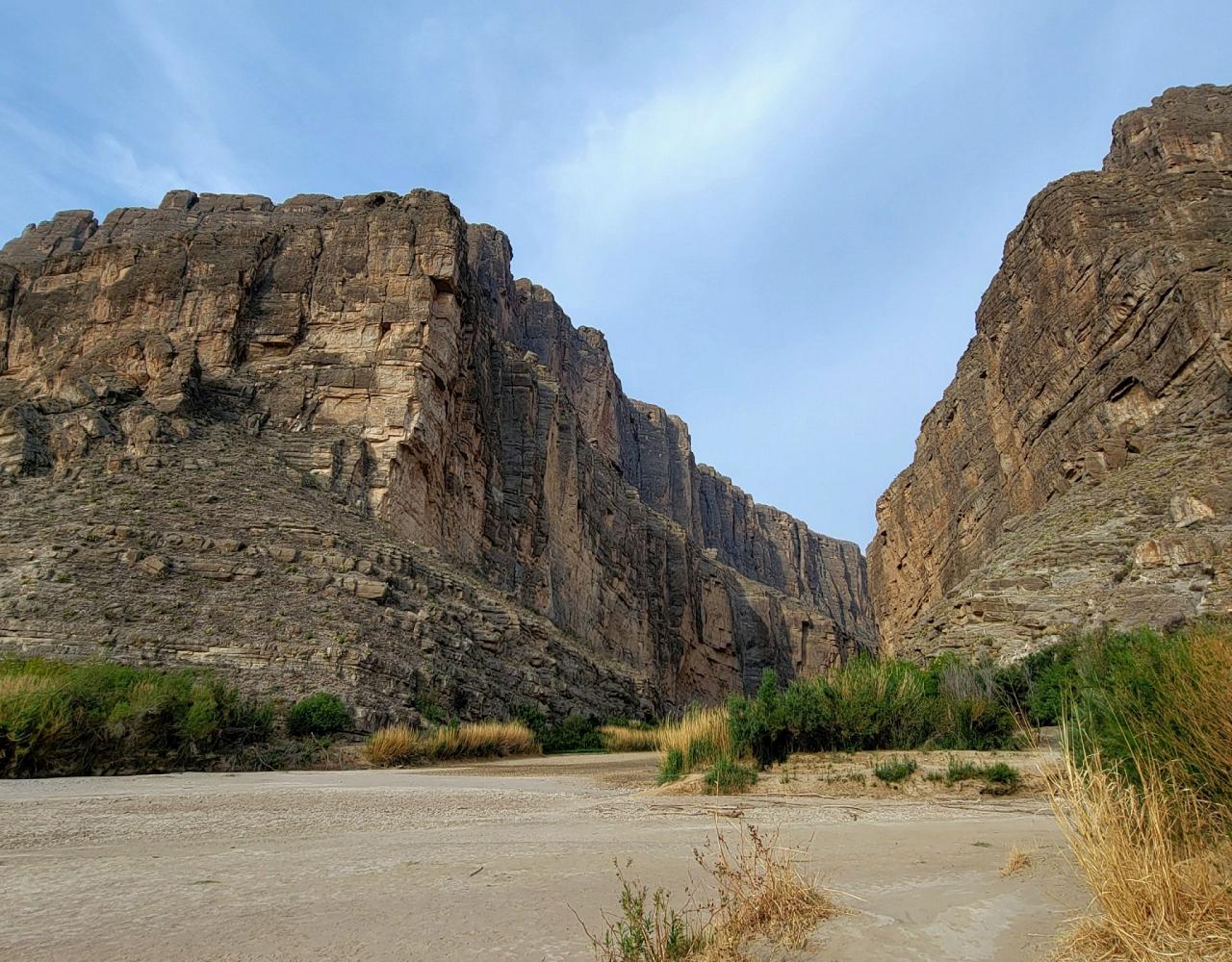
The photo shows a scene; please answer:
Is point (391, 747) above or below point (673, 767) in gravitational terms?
above

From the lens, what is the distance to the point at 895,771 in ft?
25.9

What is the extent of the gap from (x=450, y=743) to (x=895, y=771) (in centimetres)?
1162

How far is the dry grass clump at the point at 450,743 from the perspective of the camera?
14984 millimetres

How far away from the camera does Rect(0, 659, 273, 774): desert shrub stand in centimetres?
996

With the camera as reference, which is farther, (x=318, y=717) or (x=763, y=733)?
(x=318, y=717)

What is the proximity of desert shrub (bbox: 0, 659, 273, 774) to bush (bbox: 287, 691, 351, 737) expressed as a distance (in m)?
0.57

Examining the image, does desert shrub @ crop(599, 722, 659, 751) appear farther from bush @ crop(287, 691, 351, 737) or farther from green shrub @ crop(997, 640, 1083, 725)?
green shrub @ crop(997, 640, 1083, 725)

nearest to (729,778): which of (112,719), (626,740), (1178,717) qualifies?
(1178,717)

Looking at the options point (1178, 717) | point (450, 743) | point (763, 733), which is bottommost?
point (450, 743)

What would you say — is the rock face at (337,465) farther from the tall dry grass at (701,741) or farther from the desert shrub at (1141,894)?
the desert shrub at (1141,894)

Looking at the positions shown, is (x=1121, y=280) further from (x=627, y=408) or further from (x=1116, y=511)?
(x=627, y=408)

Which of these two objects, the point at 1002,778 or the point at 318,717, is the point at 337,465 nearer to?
the point at 318,717

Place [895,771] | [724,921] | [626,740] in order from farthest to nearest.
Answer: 1. [626,740]
2. [895,771]
3. [724,921]

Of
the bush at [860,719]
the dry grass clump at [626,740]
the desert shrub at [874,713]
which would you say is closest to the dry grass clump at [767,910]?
the bush at [860,719]
